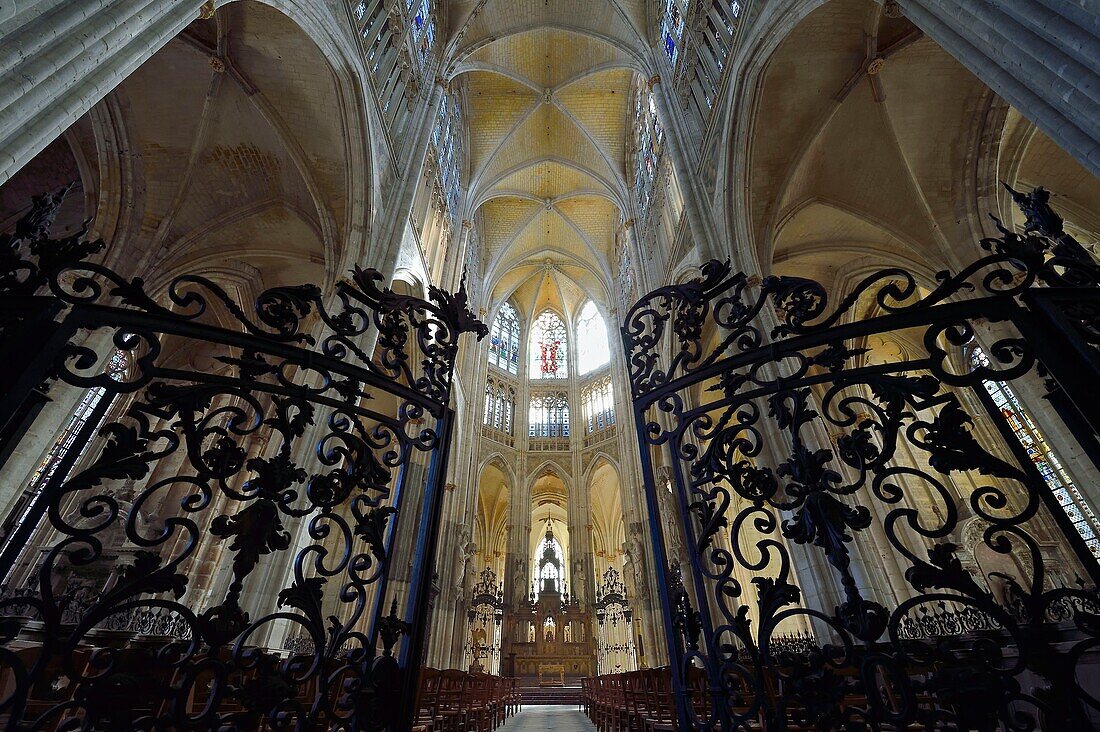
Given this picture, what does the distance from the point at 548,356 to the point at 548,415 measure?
10.5ft

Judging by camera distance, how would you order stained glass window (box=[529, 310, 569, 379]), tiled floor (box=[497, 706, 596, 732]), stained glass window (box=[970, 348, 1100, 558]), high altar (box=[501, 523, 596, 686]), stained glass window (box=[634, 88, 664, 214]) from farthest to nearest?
stained glass window (box=[529, 310, 569, 379]) → high altar (box=[501, 523, 596, 686]) → stained glass window (box=[634, 88, 664, 214]) → stained glass window (box=[970, 348, 1100, 558]) → tiled floor (box=[497, 706, 596, 732])

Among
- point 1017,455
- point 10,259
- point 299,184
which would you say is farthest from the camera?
point 299,184

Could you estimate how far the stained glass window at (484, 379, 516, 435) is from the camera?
797 inches

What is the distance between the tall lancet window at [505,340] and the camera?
21.6m

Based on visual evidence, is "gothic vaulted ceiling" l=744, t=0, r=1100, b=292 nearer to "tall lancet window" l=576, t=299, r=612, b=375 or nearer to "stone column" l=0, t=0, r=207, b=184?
"stone column" l=0, t=0, r=207, b=184

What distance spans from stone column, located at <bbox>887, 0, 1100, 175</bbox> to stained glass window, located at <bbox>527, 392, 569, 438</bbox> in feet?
61.2

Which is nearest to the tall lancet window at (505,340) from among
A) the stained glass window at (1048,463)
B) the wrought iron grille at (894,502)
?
the stained glass window at (1048,463)

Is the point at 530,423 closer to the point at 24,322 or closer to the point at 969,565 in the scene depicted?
the point at 969,565

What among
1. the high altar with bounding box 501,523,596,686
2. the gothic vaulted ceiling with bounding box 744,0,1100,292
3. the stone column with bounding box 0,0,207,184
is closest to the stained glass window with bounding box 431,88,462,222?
the gothic vaulted ceiling with bounding box 744,0,1100,292

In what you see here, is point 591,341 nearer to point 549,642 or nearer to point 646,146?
point 646,146

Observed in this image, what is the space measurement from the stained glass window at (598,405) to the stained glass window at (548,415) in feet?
3.13

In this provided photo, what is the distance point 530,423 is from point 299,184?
14.3m

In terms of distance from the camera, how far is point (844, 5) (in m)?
7.00

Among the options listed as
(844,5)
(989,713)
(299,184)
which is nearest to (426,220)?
(299,184)
